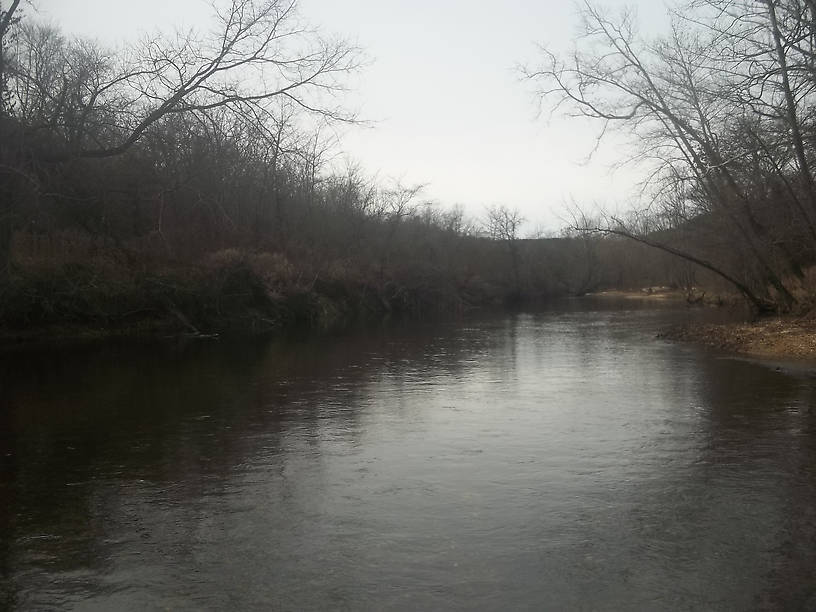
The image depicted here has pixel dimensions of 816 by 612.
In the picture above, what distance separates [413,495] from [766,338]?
1726 centimetres

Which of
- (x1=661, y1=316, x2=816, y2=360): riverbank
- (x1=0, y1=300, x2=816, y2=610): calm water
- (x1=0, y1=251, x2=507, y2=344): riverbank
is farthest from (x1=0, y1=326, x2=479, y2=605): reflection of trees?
(x1=661, y1=316, x2=816, y2=360): riverbank

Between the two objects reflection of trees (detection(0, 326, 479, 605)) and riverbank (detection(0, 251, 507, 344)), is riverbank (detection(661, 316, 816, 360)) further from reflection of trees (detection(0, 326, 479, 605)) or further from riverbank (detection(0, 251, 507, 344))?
riverbank (detection(0, 251, 507, 344))

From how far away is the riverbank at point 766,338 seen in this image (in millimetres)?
18817

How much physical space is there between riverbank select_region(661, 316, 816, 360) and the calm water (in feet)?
11.3

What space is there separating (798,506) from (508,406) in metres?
6.37

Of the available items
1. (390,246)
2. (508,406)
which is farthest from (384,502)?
(390,246)

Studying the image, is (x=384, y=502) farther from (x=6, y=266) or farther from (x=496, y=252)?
(x=496, y=252)

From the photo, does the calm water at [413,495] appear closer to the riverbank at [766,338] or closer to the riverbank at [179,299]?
the riverbank at [766,338]

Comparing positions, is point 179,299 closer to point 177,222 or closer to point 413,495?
point 177,222

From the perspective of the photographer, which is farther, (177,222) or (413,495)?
(177,222)

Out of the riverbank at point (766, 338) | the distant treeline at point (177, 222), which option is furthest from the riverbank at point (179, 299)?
the riverbank at point (766, 338)

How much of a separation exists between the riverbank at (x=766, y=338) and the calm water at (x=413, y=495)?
11.3 ft

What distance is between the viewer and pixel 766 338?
69.0 feet

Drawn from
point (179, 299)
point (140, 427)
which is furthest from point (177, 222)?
point (140, 427)
